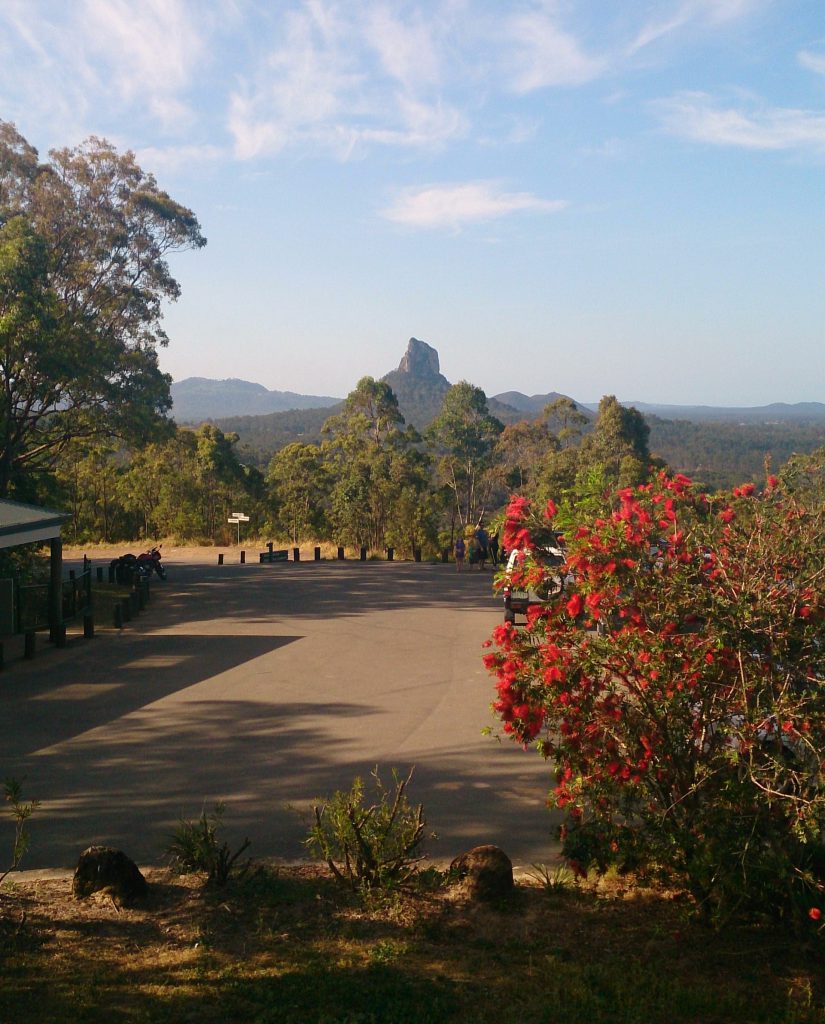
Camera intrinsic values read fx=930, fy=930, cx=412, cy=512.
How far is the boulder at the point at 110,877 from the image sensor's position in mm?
5672

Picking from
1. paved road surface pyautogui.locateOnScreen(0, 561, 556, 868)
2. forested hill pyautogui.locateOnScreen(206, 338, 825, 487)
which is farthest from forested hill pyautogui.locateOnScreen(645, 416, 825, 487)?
paved road surface pyautogui.locateOnScreen(0, 561, 556, 868)

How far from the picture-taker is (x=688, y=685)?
5102 mm

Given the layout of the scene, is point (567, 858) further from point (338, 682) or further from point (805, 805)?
point (338, 682)

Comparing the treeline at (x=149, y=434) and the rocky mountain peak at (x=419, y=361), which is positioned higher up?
the rocky mountain peak at (x=419, y=361)

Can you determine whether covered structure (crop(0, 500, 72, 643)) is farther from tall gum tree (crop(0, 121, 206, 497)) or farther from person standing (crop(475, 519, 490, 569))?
person standing (crop(475, 519, 490, 569))

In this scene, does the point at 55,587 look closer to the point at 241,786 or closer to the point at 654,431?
the point at 241,786

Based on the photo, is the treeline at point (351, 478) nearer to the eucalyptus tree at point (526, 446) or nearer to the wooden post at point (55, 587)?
the eucalyptus tree at point (526, 446)

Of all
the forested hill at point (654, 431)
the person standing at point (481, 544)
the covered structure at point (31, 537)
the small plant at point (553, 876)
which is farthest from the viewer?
the forested hill at point (654, 431)

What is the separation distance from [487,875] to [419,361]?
523 ft

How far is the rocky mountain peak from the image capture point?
161 meters

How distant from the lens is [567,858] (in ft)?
19.0

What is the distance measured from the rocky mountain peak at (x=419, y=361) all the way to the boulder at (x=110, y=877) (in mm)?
155121

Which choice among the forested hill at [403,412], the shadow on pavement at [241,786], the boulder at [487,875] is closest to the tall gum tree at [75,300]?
the shadow on pavement at [241,786]

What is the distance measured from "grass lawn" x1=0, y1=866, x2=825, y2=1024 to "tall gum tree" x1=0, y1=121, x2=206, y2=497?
18.2 metres
